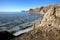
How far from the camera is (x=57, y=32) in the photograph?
51.5 ft

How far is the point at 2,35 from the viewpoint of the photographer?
17.9 m

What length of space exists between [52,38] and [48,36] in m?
0.82

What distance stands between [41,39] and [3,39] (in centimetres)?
612

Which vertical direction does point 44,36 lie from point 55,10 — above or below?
below

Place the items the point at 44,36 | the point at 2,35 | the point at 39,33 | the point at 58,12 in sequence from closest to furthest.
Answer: the point at 44,36 < the point at 39,33 < the point at 2,35 < the point at 58,12

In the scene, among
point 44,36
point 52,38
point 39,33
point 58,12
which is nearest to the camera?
point 52,38

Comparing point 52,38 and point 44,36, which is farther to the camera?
point 44,36

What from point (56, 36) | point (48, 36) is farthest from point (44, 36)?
point (56, 36)

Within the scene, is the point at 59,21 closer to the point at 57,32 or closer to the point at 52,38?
the point at 57,32

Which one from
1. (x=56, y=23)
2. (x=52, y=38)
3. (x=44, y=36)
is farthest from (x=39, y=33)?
(x=56, y=23)

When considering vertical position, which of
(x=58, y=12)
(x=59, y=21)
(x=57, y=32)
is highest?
(x=58, y=12)

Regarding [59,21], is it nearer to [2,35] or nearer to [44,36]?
[44,36]

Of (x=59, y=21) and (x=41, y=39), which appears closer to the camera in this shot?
(x=41, y=39)

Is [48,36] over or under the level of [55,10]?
under
